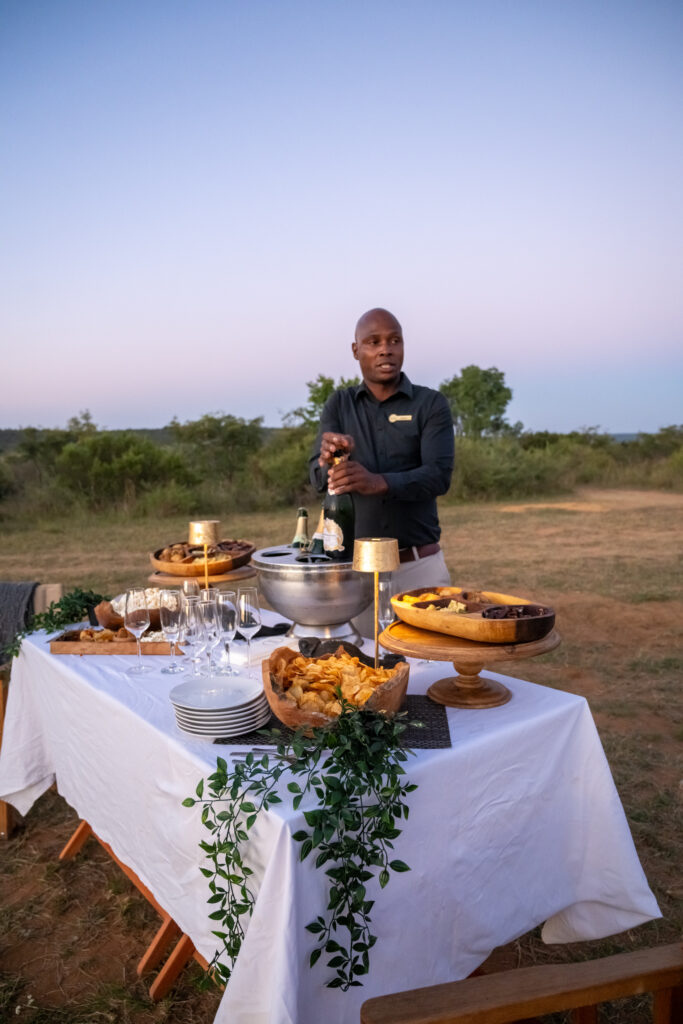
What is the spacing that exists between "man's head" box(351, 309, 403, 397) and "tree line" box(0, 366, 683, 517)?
12.2 meters

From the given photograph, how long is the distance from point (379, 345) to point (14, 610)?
2256 mm

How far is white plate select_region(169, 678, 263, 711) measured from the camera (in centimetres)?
155

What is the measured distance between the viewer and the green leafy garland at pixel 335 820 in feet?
3.95

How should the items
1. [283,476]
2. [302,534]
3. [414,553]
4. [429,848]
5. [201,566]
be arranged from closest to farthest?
[429,848], [302,534], [201,566], [414,553], [283,476]

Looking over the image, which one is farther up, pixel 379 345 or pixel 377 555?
pixel 379 345

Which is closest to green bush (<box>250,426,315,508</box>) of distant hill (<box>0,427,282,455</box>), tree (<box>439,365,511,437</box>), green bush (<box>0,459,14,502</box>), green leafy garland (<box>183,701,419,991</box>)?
distant hill (<box>0,427,282,455</box>)

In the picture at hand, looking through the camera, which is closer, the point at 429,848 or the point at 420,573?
the point at 429,848

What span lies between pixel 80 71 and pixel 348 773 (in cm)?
931

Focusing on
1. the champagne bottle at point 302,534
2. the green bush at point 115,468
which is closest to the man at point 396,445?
the champagne bottle at point 302,534

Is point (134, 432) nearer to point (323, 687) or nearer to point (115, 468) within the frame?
point (115, 468)

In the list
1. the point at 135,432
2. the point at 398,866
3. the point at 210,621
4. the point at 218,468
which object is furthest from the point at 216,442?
the point at 398,866

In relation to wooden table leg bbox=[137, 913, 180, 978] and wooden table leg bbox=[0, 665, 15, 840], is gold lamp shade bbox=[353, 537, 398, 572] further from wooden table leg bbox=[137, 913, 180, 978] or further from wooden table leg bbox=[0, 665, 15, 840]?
wooden table leg bbox=[0, 665, 15, 840]

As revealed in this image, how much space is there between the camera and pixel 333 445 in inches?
85.7

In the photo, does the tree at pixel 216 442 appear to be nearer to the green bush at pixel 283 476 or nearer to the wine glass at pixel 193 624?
the green bush at pixel 283 476
